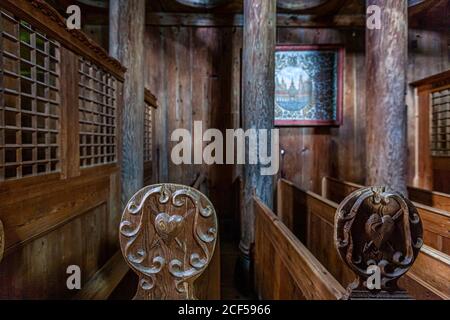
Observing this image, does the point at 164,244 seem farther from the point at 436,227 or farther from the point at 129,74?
the point at 129,74

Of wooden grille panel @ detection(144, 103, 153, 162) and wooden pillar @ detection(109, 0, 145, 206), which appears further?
wooden grille panel @ detection(144, 103, 153, 162)

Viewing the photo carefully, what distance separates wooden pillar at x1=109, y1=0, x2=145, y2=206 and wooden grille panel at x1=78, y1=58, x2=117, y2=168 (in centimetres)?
13

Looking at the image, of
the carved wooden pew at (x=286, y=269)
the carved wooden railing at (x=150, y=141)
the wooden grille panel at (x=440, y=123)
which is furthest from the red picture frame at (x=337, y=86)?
the carved wooden pew at (x=286, y=269)

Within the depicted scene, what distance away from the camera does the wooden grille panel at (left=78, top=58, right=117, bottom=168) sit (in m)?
1.84

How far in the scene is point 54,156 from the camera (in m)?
1.60

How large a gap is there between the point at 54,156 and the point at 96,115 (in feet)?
1.80

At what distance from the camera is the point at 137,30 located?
2488 mm

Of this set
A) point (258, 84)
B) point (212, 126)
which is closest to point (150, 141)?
point (212, 126)

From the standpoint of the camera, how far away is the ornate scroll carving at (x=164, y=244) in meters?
0.78

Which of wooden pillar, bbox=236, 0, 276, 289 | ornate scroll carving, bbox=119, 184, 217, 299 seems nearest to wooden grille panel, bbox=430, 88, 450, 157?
wooden pillar, bbox=236, 0, 276, 289

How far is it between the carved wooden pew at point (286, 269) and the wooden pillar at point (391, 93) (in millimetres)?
917

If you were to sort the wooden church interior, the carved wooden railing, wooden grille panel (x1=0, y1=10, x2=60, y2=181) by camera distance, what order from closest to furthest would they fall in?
wooden grille panel (x1=0, y1=10, x2=60, y2=181) < the wooden church interior < the carved wooden railing

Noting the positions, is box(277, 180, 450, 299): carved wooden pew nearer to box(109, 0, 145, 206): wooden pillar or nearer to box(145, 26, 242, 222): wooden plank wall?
box(145, 26, 242, 222): wooden plank wall
